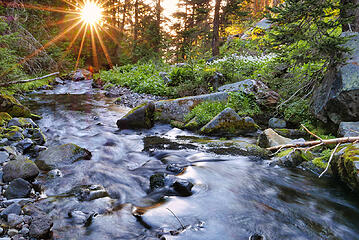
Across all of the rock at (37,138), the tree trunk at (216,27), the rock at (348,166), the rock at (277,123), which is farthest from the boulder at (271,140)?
the tree trunk at (216,27)

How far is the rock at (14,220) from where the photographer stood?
243 centimetres

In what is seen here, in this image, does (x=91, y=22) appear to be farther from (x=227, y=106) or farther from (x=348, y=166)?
(x=348, y=166)

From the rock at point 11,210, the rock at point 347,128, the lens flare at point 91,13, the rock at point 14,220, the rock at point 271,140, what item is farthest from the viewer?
the lens flare at point 91,13

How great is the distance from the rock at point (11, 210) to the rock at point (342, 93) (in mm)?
6639

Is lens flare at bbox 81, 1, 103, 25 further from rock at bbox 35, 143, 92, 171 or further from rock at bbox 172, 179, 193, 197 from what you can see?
rock at bbox 172, 179, 193, 197

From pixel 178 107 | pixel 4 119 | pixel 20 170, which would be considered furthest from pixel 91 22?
pixel 20 170

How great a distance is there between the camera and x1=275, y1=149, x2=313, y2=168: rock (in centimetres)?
462

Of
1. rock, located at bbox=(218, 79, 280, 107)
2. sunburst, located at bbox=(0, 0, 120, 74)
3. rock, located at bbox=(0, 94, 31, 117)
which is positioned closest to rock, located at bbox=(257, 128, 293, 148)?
rock, located at bbox=(218, 79, 280, 107)

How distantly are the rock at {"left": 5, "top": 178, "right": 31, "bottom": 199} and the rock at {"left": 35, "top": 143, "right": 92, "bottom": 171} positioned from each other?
102 cm

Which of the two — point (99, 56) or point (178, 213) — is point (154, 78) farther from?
point (99, 56)

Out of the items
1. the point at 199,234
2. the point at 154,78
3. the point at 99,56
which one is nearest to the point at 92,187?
the point at 199,234

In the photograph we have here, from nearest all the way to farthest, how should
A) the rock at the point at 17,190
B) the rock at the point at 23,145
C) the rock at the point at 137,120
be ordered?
the rock at the point at 17,190 → the rock at the point at 23,145 → the rock at the point at 137,120

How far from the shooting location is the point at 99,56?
3170 centimetres

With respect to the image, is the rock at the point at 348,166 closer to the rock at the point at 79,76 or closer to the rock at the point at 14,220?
the rock at the point at 14,220
